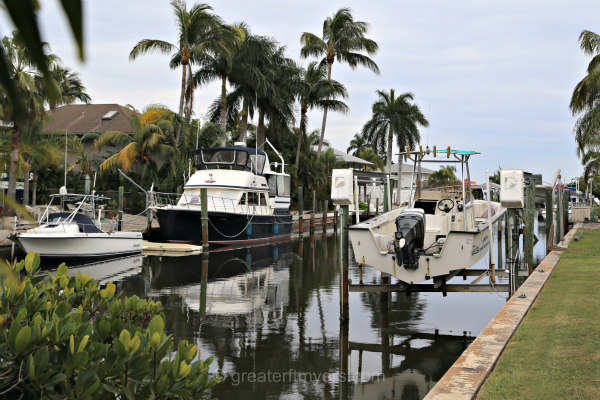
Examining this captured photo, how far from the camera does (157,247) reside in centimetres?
2772

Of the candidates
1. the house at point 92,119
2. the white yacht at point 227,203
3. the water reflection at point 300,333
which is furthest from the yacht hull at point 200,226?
the house at point 92,119

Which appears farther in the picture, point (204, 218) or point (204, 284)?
point (204, 218)

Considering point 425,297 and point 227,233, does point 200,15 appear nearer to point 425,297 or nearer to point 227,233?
point 227,233

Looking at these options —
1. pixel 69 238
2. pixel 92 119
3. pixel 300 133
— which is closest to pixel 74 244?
pixel 69 238

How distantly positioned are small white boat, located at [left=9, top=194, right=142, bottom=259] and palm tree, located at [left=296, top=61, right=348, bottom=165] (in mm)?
27101

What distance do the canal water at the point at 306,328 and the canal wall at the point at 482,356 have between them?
143cm

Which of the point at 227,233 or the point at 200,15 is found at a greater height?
the point at 200,15

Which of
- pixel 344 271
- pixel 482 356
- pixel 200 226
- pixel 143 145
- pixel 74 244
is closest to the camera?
pixel 482 356

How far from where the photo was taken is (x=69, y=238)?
2205 centimetres

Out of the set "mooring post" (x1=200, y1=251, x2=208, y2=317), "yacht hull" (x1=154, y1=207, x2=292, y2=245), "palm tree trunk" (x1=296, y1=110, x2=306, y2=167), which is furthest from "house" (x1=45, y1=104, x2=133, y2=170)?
"mooring post" (x1=200, y1=251, x2=208, y2=317)

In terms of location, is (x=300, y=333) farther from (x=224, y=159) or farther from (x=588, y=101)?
(x=588, y=101)

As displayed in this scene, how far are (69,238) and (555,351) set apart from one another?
1804cm


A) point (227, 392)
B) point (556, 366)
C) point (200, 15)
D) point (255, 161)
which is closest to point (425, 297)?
point (227, 392)

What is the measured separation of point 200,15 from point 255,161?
10395mm
